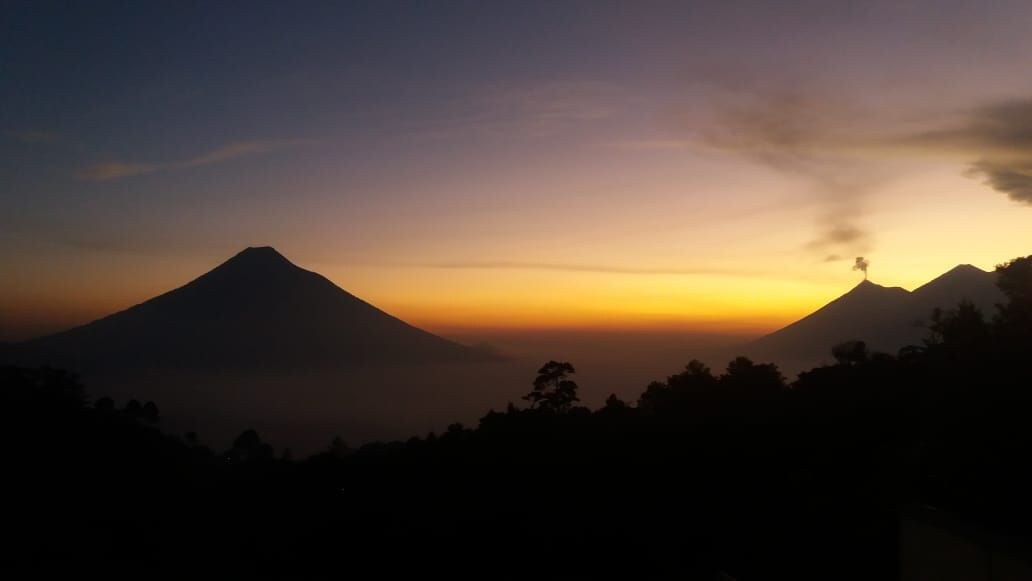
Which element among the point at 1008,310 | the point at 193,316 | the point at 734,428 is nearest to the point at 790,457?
the point at 734,428

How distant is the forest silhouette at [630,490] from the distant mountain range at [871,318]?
124m

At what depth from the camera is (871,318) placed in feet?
545

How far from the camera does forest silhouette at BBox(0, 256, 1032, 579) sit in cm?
1016

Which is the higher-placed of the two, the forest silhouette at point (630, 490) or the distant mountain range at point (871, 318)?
the distant mountain range at point (871, 318)

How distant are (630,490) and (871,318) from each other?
170342mm

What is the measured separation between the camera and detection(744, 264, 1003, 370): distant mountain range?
142m

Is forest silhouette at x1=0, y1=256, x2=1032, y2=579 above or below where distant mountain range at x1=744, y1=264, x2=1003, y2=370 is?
below

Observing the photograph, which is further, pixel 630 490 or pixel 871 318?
pixel 871 318

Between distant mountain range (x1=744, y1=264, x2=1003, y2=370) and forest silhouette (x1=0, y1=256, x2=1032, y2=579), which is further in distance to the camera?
distant mountain range (x1=744, y1=264, x2=1003, y2=370)

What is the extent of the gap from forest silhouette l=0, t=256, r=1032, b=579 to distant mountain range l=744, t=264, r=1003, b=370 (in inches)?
4891

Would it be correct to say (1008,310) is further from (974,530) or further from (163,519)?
(163,519)

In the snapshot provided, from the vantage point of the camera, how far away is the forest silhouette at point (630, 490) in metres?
10.2

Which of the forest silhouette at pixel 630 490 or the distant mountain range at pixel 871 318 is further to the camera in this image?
the distant mountain range at pixel 871 318

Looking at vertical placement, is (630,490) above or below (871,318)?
below
